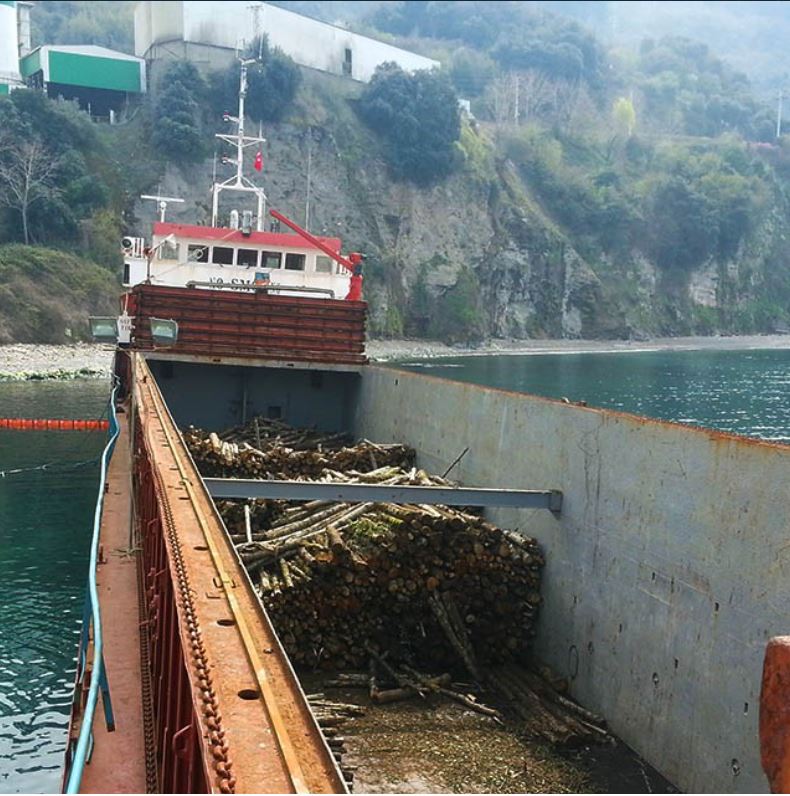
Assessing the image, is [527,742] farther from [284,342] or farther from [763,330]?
[763,330]

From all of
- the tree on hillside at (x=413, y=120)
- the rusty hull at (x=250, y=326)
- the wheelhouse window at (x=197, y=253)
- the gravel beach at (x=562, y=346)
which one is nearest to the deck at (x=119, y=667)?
the rusty hull at (x=250, y=326)

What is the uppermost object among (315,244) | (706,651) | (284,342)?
(315,244)

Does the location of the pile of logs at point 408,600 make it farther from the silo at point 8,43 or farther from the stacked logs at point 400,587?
the silo at point 8,43

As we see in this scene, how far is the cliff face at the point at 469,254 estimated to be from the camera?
3155 inches

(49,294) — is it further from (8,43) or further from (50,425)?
(50,425)

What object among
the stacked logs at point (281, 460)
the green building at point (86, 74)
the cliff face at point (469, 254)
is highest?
the green building at point (86, 74)

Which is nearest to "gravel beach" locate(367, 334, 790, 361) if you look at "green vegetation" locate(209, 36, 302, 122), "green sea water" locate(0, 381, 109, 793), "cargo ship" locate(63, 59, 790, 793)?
"green vegetation" locate(209, 36, 302, 122)

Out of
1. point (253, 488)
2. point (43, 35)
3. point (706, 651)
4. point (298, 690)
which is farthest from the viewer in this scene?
point (43, 35)

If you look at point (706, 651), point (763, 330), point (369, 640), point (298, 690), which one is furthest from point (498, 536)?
point (763, 330)

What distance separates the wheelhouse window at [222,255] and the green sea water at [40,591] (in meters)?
6.10

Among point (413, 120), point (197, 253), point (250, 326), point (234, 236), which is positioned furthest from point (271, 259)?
point (413, 120)

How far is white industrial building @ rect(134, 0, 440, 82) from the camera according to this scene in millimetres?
79438

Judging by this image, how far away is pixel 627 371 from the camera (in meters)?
63.0

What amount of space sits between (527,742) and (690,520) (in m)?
2.61
